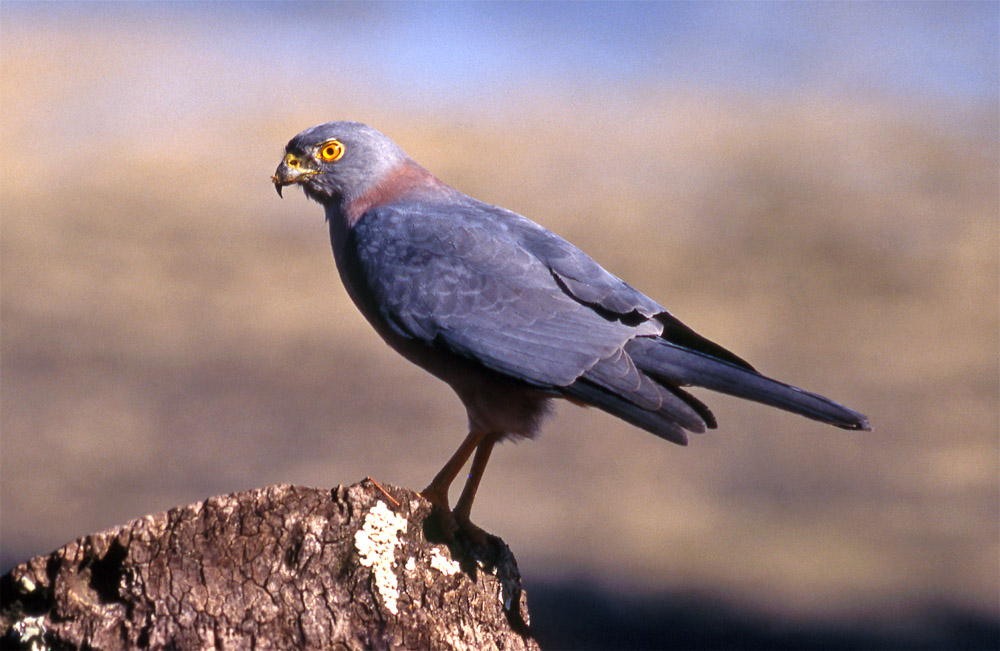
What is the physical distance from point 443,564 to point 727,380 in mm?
1268

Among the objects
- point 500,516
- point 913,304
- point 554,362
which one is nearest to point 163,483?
point 500,516

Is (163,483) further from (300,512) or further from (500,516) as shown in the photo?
(300,512)

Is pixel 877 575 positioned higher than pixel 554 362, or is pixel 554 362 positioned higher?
pixel 877 575

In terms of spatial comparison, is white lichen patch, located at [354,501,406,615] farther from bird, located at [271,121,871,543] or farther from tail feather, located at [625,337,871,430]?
tail feather, located at [625,337,871,430]

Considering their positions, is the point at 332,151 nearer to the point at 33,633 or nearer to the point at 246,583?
the point at 246,583

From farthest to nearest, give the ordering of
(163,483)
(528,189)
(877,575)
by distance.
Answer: (528,189) → (163,483) → (877,575)

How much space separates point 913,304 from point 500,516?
591 centimetres

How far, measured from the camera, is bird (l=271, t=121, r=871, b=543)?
4.11 meters

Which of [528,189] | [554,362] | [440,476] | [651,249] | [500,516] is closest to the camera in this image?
[554,362]

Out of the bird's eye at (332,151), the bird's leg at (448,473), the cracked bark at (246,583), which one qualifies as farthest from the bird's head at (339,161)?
the cracked bark at (246,583)

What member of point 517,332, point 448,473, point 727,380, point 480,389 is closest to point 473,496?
point 448,473

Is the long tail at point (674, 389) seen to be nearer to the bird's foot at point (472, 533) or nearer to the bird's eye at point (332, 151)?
the bird's foot at point (472, 533)

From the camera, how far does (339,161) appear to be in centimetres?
523

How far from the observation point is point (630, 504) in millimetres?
9789
